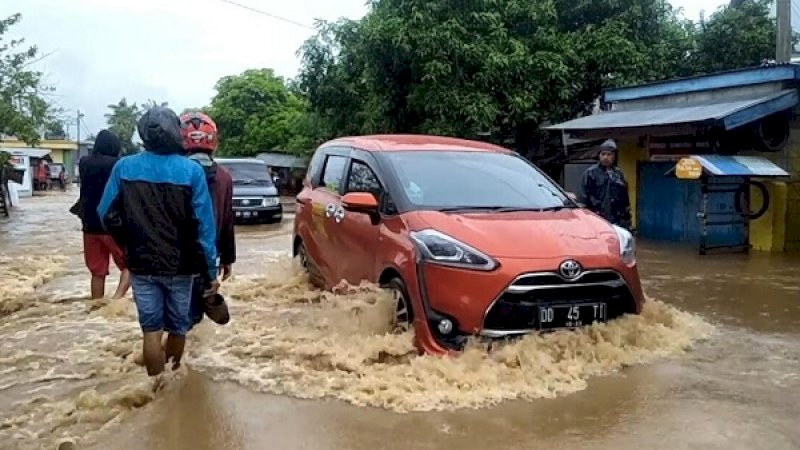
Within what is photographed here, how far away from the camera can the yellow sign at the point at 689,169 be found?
38.3 ft

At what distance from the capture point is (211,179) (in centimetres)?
559

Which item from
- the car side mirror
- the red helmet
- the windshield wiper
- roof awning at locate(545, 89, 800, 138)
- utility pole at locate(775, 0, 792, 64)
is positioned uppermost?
utility pole at locate(775, 0, 792, 64)

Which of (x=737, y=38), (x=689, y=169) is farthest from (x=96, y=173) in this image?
(x=737, y=38)

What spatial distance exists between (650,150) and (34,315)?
35.5 feet

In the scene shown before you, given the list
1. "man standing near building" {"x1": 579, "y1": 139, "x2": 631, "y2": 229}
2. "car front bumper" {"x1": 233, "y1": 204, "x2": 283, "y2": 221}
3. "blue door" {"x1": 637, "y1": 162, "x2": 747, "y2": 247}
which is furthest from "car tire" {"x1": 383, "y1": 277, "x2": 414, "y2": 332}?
"car front bumper" {"x1": 233, "y1": 204, "x2": 283, "y2": 221}

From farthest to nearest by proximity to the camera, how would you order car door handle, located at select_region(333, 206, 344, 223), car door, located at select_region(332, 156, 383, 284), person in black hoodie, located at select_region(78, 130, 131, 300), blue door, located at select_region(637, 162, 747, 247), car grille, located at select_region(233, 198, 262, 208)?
car grille, located at select_region(233, 198, 262, 208) < blue door, located at select_region(637, 162, 747, 247) < person in black hoodie, located at select_region(78, 130, 131, 300) < car door handle, located at select_region(333, 206, 344, 223) < car door, located at select_region(332, 156, 383, 284)

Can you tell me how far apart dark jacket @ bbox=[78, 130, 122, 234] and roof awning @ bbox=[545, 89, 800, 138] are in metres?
8.04

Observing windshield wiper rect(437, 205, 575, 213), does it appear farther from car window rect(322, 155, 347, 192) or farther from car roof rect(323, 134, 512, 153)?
car window rect(322, 155, 347, 192)

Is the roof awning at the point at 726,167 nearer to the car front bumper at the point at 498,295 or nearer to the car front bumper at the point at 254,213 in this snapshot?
the car front bumper at the point at 498,295

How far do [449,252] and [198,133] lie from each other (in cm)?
185

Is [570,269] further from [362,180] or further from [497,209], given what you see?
[362,180]

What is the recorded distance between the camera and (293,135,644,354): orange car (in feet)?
16.9

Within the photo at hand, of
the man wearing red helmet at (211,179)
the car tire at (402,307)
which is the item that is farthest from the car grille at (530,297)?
the man wearing red helmet at (211,179)

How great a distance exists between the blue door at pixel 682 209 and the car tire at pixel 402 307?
8286mm
